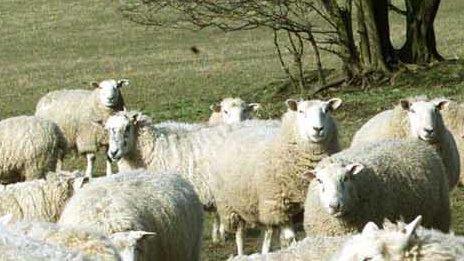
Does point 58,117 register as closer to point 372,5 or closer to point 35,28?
point 372,5

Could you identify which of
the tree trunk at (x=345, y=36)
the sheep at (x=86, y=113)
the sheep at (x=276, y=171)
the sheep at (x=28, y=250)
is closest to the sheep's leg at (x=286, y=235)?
the sheep at (x=276, y=171)

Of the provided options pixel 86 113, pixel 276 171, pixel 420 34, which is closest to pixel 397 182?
pixel 276 171

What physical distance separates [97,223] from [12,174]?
6.20 metres

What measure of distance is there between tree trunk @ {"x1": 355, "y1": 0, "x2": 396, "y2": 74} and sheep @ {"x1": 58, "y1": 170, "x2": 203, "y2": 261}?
1588cm

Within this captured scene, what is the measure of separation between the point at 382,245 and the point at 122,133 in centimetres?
768

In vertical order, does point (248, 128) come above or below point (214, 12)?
below

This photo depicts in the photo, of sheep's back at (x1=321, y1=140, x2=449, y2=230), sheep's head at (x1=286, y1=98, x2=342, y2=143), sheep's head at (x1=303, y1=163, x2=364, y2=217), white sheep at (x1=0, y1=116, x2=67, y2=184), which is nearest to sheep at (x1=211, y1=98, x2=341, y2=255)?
sheep's head at (x1=286, y1=98, x2=342, y2=143)

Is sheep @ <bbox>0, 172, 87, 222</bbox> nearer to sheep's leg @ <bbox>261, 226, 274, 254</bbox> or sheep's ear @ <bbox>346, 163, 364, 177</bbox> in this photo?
sheep's leg @ <bbox>261, 226, 274, 254</bbox>

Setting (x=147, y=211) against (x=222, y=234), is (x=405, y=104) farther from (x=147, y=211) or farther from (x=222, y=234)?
(x=147, y=211)

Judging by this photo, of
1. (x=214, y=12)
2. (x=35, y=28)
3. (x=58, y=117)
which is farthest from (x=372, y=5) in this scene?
(x=35, y=28)

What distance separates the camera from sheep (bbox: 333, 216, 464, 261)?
185 inches

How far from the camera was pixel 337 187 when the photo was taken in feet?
29.0

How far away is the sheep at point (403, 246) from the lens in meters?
4.71

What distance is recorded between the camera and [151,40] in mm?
43000
